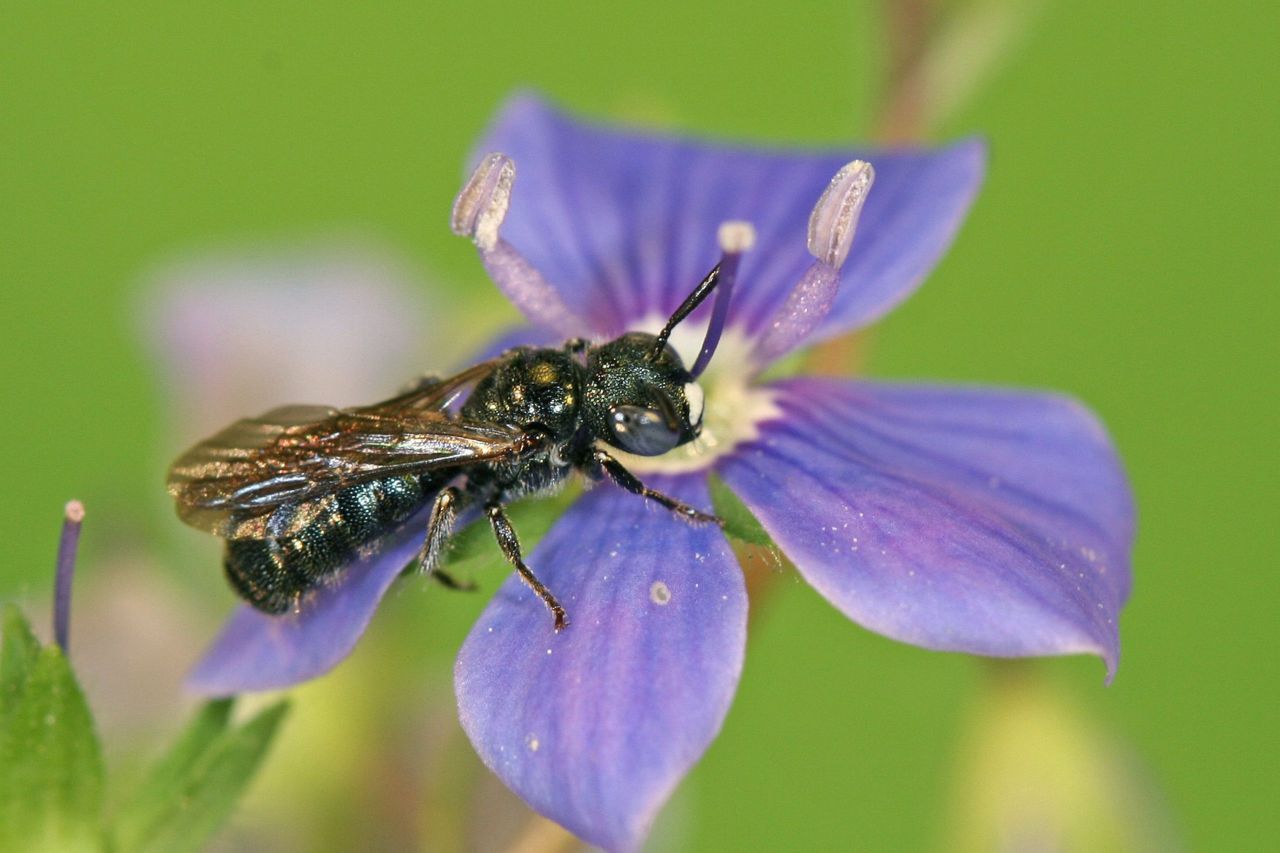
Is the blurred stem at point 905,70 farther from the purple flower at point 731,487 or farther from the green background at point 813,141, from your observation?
the green background at point 813,141

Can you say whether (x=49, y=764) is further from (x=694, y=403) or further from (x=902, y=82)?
(x=902, y=82)

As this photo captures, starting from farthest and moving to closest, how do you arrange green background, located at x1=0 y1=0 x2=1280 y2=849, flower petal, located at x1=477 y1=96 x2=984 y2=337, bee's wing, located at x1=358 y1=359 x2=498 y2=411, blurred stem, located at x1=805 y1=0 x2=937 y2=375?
green background, located at x1=0 y1=0 x2=1280 y2=849 → blurred stem, located at x1=805 y1=0 x2=937 y2=375 → flower petal, located at x1=477 y1=96 x2=984 y2=337 → bee's wing, located at x1=358 y1=359 x2=498 y2=411

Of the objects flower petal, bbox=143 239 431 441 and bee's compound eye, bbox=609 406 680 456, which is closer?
bee's compound eye, bbox=609 406 680 456

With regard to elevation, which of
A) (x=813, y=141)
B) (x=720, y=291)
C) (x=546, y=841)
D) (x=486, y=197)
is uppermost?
(x=486, y=197)

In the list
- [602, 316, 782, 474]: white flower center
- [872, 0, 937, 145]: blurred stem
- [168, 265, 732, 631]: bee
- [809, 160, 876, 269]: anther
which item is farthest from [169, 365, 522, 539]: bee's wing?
[872, 0, 937, 145]: blurred stem

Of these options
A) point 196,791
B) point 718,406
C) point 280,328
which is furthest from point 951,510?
point 280,328

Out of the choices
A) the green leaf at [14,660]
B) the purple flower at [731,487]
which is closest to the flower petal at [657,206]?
the purple flower at [731,487]

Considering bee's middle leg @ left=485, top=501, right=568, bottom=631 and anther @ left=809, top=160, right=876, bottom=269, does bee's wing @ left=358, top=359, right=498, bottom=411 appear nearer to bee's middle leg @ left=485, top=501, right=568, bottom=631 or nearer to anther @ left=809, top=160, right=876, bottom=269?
bee's middle leg @ left=485, top=501, right=568, bottom=631
